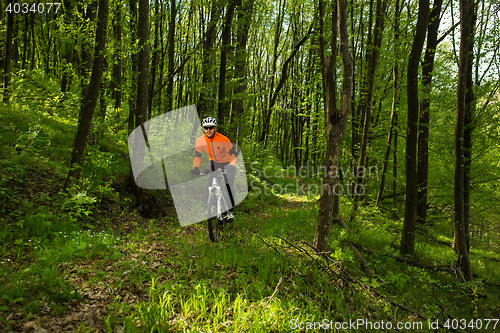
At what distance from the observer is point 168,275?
453cm

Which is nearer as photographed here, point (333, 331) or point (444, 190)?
point (333, 331)

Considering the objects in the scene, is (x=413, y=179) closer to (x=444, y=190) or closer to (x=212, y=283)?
(x=444, y=190)

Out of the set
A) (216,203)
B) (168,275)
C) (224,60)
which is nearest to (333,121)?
(216,203)

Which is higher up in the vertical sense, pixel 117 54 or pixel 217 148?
pixel 117 54

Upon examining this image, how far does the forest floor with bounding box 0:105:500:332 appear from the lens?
3.37 m

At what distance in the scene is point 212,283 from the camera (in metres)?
4.36

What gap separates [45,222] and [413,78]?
974 cm

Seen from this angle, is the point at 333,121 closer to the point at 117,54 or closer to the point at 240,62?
the point at 240,62

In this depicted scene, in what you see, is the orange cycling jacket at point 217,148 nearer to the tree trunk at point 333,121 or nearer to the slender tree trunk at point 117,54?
the tree trunk at point 333,121

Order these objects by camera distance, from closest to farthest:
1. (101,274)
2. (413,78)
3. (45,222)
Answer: (101,274) < (45,222) < (413,78)

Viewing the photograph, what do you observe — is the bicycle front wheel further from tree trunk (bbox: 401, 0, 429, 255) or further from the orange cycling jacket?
tree trunk (bbox: 401, 0, 429, 255)

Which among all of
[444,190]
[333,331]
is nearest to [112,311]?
[333,331]

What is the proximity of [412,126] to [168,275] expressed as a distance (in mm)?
7688

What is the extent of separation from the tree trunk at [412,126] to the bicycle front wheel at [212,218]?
5807 mm
